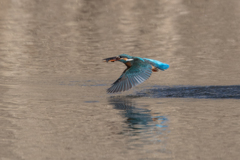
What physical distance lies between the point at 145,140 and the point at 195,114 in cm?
178

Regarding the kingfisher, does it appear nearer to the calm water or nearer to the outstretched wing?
the outstretched wing

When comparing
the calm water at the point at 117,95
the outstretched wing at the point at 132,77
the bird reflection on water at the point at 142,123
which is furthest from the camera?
the outstretched wing at the point at 132,77

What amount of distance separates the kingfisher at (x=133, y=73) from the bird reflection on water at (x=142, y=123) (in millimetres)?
307

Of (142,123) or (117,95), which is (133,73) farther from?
(142,123)

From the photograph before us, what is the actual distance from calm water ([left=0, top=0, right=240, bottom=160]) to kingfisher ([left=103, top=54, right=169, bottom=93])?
32 centimetres

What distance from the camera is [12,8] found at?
93.6 feet

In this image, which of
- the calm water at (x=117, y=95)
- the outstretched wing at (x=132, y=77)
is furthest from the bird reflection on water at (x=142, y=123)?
the outstretched wing at (x=132, y=77)

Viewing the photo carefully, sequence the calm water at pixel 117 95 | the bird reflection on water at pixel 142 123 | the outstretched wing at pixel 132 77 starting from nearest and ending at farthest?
the calm water at pixel 117 95 → the bird reflection on water at pixel 142 123 → the outstretched wing at pixel 132 77

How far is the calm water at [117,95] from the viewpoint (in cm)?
658

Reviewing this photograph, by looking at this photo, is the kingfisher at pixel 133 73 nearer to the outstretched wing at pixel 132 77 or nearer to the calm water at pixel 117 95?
the outstretched wing at pixel 132 77

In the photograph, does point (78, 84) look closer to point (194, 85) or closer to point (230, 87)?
point (194, 85)

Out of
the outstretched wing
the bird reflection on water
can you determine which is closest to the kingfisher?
the outstretched wing

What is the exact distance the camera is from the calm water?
6.58m

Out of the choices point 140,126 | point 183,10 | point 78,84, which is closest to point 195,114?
point 140,126
